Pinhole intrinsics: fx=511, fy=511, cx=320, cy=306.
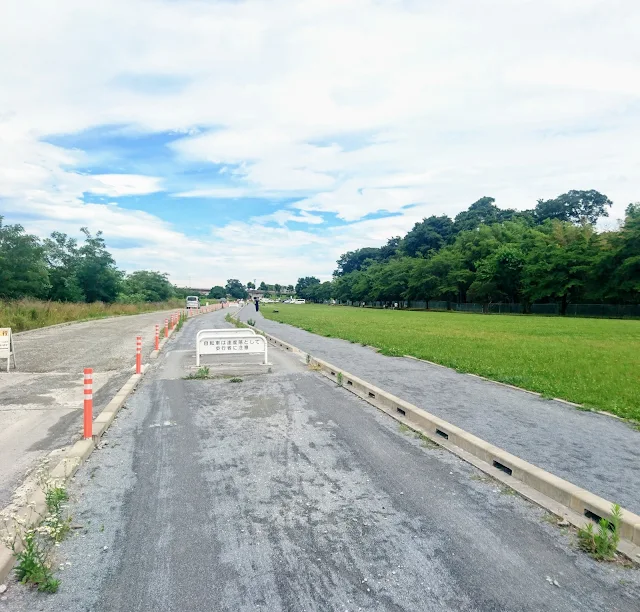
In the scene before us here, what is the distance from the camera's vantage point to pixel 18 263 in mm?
42375

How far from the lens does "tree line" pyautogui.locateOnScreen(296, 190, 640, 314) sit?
52.2 meters

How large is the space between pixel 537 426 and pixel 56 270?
58.9 metres

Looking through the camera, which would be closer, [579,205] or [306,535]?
[306,535]

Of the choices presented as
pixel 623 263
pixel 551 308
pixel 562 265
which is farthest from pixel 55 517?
pixel 551 308

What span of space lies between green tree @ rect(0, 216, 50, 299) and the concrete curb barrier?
137 ft

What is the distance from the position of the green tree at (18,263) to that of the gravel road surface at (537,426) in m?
38.3

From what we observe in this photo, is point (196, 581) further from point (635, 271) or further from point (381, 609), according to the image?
point (635, 271)

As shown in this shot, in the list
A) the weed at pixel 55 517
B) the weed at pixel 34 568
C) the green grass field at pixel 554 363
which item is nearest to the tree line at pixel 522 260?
the green grass field at pixel 554 363

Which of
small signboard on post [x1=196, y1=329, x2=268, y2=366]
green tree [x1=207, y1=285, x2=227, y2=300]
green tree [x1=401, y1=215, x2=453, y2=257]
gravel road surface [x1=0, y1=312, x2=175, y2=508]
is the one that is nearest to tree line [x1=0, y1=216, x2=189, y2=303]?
gravel road surface [x1=0, y1=312, x2=175, y2=508]

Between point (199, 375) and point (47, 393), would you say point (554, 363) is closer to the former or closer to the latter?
point (199, 375)

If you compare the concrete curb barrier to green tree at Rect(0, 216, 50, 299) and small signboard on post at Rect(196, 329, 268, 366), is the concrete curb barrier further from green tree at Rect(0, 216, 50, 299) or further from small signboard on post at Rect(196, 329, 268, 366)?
green tree at Rect(0, 216, 50, 299)

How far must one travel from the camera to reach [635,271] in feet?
160

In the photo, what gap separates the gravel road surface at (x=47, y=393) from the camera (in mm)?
6711

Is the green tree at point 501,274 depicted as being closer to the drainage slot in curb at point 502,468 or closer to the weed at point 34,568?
the drainage slot in curb at point 502,468
